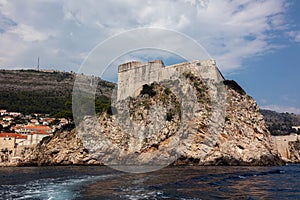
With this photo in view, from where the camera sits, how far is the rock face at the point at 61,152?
1060 inches

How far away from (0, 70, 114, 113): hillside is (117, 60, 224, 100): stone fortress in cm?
1560

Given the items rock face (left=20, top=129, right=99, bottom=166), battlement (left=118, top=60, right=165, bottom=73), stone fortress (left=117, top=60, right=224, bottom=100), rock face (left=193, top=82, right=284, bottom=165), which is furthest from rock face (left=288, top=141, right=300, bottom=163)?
rock face (left=20, top=129, right=99, bottom=166)

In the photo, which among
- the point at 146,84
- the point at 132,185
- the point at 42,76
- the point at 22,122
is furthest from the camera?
the point at 42,76

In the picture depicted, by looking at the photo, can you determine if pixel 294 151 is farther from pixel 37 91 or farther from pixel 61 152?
pixel 37 91

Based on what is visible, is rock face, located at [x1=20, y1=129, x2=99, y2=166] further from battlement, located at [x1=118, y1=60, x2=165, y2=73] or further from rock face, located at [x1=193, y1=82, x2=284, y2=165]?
rock face, located at [x1=193, y1=82, x2=284, y2=165]

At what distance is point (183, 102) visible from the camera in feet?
95.9

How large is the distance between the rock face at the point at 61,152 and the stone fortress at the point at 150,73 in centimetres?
706

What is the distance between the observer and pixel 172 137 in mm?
26109

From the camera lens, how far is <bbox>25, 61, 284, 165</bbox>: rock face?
24.7 m

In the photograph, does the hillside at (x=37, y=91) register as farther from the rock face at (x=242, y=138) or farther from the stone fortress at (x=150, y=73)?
the rock face at (x=242, y=138)

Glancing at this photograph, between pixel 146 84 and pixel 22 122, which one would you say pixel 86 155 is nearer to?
pixel 146 84

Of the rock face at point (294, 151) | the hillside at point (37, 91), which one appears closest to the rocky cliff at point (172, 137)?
the rock face at point (294, 151)

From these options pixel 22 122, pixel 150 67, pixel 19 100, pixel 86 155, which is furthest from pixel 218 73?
pixel 19 100

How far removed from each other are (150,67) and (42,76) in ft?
225
